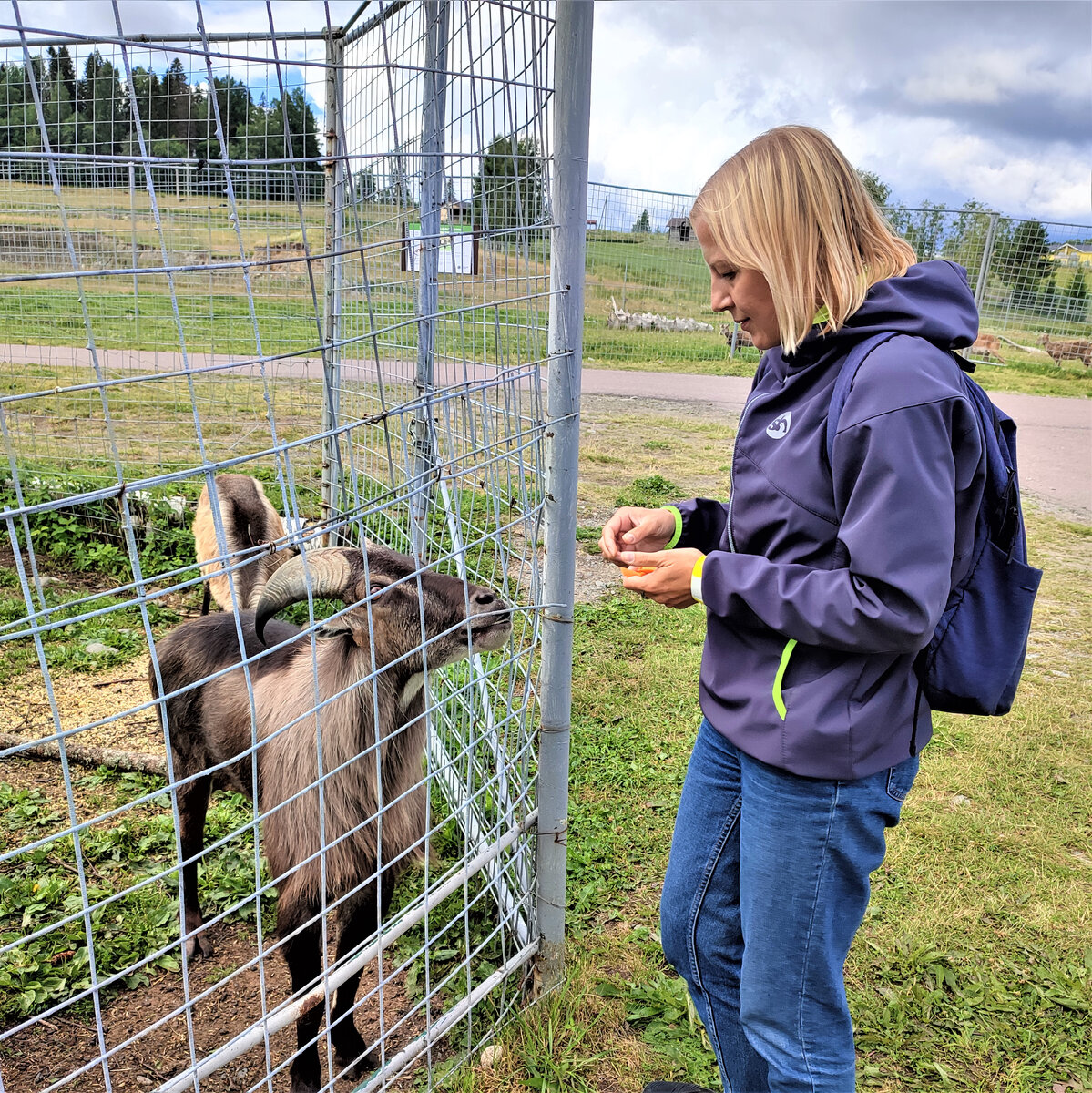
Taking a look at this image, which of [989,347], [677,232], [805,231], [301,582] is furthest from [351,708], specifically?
[989,347]

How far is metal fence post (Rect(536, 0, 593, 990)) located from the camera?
Result: 79.7 inches

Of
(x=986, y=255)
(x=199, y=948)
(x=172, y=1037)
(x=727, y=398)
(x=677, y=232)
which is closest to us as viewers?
(x=172, y=1037)

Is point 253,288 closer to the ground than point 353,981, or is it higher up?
higher up

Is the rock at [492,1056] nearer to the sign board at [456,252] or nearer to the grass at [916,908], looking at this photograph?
the grass at [916,908]

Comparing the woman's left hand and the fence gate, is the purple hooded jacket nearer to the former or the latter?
the woman's left hand

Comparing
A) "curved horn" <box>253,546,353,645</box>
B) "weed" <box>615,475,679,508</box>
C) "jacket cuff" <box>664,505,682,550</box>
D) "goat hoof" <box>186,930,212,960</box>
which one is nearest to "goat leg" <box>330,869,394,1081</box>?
"goat hoof" <box>186,930,212,960</box>

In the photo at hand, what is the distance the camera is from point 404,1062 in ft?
7.13

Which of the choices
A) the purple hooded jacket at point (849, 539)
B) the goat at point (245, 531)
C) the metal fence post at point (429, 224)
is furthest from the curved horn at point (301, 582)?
the goat at point (245, 531)

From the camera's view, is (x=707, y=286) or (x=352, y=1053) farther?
(x=707, y=286)

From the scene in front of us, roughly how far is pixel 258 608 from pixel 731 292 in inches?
50.4

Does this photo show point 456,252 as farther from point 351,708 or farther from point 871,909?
point 871,909

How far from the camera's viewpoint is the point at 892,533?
1375mm

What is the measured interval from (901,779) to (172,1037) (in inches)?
87.2

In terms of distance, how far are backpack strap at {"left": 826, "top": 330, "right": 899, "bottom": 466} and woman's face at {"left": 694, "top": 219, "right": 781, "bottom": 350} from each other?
21 centimetres
